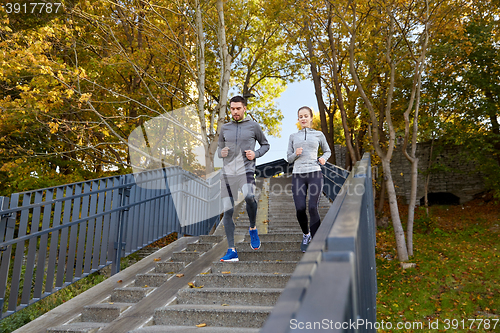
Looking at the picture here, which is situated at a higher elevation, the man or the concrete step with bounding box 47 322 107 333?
the man

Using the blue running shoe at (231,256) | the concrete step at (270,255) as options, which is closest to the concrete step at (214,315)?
the blue running shoe at (231,256)

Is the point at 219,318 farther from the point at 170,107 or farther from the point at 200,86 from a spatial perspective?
the point at 170,107

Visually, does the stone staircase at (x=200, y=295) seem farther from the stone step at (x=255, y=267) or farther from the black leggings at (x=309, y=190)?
the black leggings at (x=309, y=190)

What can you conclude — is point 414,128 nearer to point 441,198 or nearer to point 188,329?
point 441,198

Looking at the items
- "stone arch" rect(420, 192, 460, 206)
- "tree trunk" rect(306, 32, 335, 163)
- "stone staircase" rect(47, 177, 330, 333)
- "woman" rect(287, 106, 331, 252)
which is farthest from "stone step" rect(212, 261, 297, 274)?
"stone arch" rect(420, 192, 460, 206)

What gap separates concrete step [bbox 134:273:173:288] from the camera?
433 centimetres

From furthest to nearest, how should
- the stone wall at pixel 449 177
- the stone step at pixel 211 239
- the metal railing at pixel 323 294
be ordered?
1. the stone wall at pixel 449 177
2. the stone step at pixel 211 239
3. the metal railing at pixel 323 294

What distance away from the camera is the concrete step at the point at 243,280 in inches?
145

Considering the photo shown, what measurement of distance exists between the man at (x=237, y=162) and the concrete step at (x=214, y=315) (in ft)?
3.73

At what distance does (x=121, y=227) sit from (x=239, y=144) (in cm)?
229

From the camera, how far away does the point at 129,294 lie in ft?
13.2

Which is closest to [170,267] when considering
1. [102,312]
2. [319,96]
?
[102,312]

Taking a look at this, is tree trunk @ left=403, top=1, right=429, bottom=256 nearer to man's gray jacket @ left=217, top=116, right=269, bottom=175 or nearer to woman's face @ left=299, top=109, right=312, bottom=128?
woman's face @ left=299, top=109, right=312, bottom=128

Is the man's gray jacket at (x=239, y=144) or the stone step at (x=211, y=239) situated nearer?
the man's gray jacket at (x=239, y=144)
